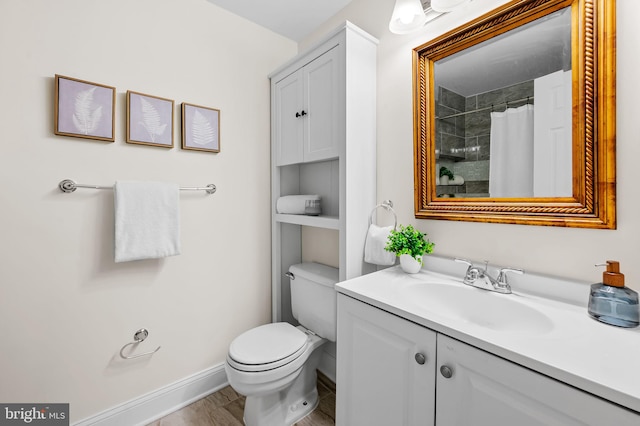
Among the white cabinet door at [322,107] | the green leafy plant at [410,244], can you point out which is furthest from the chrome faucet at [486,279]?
the white cabinet door at [322,107]

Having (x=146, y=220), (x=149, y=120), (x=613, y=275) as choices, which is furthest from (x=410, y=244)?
(x=149, y=120)

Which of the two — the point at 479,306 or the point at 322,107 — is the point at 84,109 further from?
the point at 479,306

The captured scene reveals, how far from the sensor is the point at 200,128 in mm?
1613

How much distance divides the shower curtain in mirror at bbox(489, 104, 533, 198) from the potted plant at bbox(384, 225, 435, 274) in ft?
1.14

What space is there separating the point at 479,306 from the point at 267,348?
1.00 meters

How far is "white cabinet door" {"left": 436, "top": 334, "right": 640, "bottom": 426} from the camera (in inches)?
22.4

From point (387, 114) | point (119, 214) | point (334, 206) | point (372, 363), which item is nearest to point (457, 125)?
point (387, 114)

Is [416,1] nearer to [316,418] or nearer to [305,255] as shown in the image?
[305,255]

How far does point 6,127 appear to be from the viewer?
113 centimetres

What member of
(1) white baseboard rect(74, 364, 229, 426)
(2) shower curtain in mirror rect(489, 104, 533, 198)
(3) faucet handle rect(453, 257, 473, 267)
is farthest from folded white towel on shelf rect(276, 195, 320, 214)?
(1) white baseboard rect(74, 364, 229, 426)

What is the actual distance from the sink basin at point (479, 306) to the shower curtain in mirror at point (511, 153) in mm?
407

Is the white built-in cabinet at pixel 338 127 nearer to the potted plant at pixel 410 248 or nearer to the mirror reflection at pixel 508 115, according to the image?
the potted plant at pixel 410 248

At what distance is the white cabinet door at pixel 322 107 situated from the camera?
57.5 inches

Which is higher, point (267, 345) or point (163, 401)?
point (267, 345)
